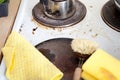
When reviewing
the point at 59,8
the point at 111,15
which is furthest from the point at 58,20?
the point at 111,15

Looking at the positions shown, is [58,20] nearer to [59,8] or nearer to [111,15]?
[59,8]

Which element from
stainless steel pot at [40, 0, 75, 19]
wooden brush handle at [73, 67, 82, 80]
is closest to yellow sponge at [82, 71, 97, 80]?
wooden brush handle at [73, 67, 82, 80]

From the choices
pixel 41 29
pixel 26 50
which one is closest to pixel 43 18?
pixel 41 29

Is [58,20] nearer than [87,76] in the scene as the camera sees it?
No

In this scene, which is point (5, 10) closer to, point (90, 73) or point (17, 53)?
point (17, 53)

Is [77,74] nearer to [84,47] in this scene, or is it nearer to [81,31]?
[84,47]

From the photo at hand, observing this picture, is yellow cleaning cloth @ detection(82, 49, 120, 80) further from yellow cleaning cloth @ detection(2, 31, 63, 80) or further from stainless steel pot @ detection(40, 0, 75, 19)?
stainless steel pot @ detection(40, 0, 75, 19)
